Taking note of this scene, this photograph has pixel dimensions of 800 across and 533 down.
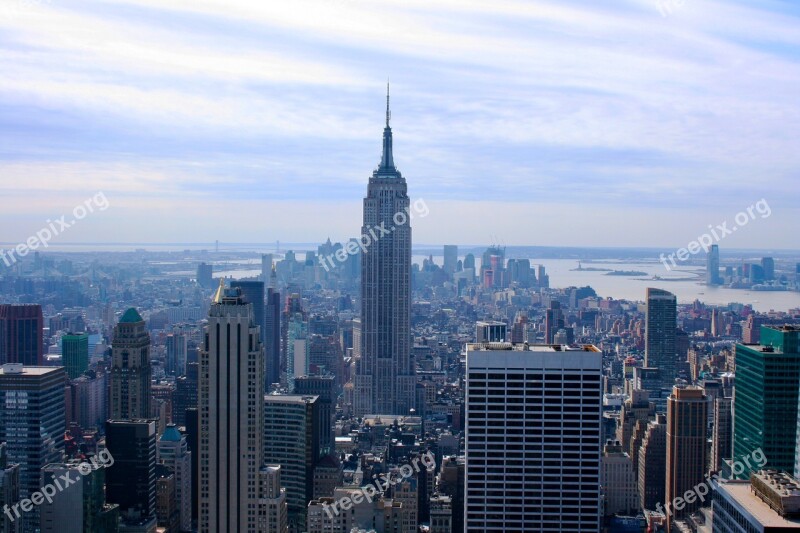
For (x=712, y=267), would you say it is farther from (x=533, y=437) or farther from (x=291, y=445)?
(x=533, y=437)

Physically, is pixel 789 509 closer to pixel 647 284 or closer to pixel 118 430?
pixel 118 430

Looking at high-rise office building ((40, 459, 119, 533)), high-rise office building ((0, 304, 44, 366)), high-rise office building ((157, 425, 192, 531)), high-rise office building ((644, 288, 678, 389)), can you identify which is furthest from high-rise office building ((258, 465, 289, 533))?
high-rise office building ((644, 288, 678, 389))

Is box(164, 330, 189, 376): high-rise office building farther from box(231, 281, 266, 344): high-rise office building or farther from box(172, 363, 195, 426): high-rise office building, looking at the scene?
box(231, 281, 266, 344): high-rise office building

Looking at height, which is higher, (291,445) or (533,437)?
(533,437)

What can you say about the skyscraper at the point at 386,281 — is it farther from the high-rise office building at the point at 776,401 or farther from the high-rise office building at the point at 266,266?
the high-rise office building at the point at 776,401

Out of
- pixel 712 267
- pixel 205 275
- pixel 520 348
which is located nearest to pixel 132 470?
pixel 520 348
